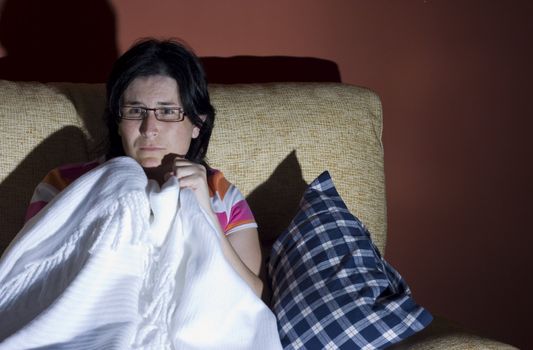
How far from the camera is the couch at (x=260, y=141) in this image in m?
1.70

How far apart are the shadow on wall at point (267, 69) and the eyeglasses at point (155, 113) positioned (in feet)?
1.97

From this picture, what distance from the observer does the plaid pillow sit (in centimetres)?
143

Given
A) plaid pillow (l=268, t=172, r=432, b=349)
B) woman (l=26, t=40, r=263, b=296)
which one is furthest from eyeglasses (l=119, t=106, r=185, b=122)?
plaid pillow (l=268, t=172, r=432, b=349)

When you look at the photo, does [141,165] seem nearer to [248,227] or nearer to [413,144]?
[248,227]

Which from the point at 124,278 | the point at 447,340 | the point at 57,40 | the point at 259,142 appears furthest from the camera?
the point at 57,40

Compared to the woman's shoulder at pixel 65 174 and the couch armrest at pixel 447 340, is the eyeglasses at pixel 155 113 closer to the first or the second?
the woman's shoulder at pixel 65 174

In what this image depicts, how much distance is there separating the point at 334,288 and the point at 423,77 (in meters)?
1.07

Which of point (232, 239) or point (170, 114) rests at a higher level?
point (170, 114)

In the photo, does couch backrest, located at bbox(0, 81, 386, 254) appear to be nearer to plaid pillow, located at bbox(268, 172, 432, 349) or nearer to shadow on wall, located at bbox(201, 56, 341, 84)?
plaid pillow, located at bbox(268, 172, 432, 349)

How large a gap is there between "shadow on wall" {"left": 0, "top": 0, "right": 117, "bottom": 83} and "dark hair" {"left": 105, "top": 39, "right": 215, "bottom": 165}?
0.48m

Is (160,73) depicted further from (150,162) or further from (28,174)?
(28,174)

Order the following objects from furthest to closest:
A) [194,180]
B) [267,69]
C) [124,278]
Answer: [267,69]
[194,180]
[124,278]

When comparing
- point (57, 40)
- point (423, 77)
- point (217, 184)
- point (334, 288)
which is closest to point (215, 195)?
point (217, 184)

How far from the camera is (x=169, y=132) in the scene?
1589mm
